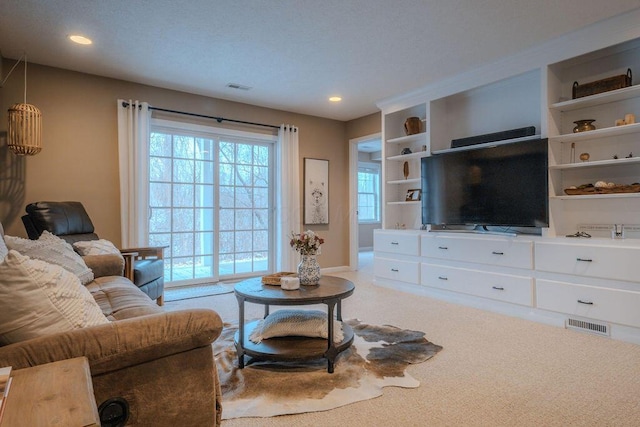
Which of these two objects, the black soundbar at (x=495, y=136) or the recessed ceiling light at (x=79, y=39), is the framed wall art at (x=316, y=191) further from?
the recessed ceiling light at (x=79, y=39)

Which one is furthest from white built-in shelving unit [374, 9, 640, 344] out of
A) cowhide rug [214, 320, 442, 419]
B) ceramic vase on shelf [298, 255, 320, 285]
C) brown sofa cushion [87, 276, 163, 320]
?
brown sofa cushion [87, 276, 163, 320]

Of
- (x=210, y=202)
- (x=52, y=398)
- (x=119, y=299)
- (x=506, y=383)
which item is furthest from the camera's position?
(x=210, y=202)

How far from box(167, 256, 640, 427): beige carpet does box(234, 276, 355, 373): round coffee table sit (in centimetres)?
40

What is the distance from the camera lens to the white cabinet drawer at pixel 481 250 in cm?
Result: 332

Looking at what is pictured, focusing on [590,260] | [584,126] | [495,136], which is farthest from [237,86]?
[590,260]

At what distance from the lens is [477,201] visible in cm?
377

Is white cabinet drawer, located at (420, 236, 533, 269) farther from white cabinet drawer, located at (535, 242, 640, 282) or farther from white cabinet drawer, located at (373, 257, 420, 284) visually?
white cabinet drawer, located at (373, 257, 420, 284)

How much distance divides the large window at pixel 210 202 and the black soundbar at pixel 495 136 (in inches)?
103

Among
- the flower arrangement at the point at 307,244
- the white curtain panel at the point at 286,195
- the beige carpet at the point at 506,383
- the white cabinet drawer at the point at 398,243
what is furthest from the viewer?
the white curtain panel at the point at 286,195

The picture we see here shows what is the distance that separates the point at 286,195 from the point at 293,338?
310 centimetres

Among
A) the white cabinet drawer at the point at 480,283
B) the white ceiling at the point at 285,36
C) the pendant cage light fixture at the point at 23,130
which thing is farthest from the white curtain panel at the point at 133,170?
the white cabinet drawer at the point at 480,283

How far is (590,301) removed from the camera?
9.43 feet

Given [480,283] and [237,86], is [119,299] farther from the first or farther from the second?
[480,283]

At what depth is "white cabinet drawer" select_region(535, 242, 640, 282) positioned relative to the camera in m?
2.69
